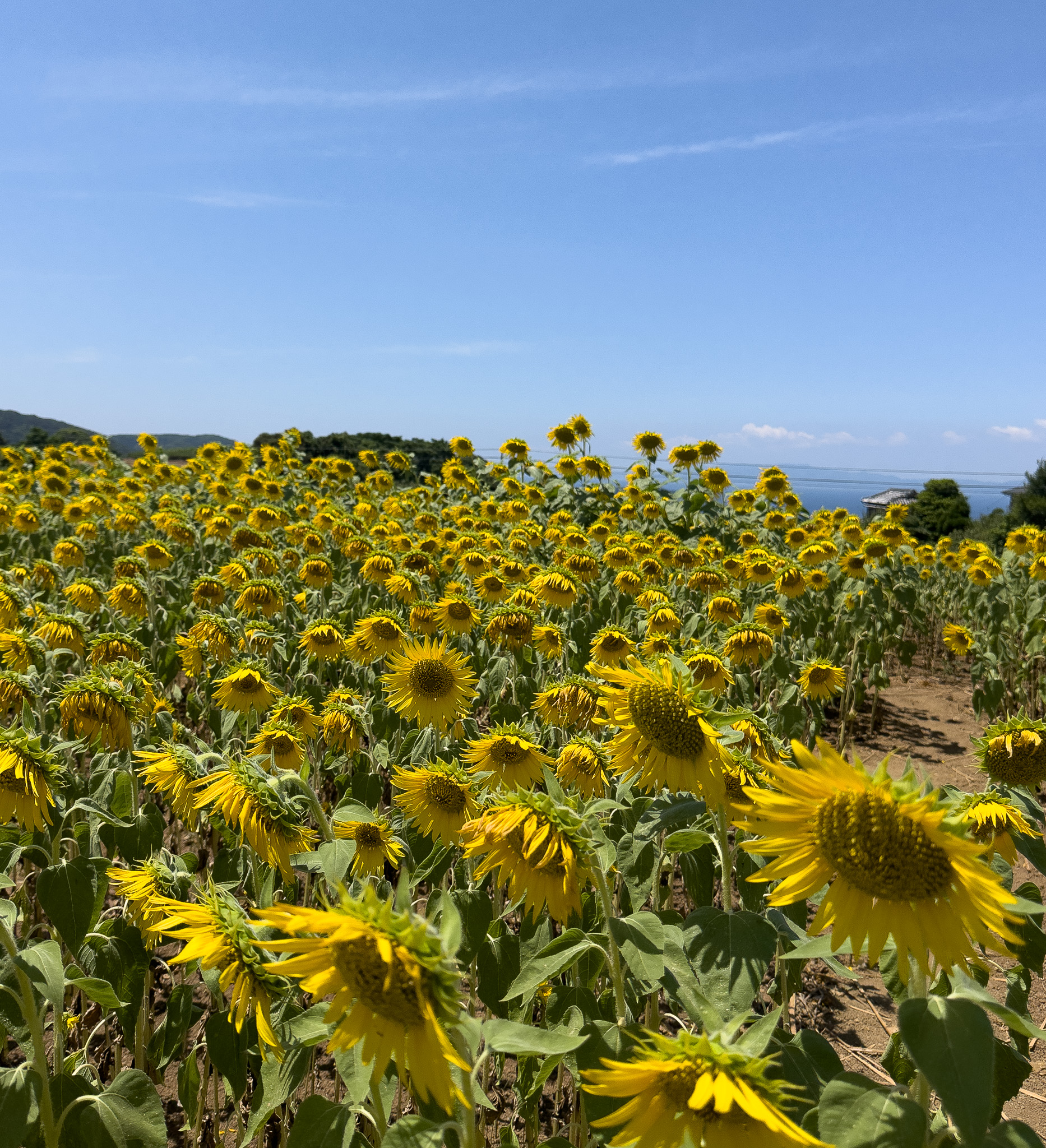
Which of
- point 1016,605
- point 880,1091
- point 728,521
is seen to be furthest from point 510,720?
point 1016,605

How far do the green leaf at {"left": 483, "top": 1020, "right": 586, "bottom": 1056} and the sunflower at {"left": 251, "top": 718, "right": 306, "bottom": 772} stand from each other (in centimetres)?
161

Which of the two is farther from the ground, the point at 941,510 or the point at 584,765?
the point at 584,765

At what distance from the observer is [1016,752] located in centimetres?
216

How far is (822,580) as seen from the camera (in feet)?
23.5

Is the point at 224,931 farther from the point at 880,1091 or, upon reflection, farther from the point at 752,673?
the point at 752,673

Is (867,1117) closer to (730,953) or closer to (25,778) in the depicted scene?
(730,953)

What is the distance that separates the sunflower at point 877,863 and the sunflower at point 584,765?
103 cm

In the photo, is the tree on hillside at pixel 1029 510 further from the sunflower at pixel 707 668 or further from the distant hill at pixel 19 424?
the distant hill at pixel 19 424

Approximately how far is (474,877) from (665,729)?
581mm

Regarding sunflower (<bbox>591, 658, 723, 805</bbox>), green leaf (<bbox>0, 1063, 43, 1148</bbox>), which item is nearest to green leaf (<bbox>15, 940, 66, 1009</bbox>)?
green leaf (<bbox>0, 1063, 43, 1148</bbox>)

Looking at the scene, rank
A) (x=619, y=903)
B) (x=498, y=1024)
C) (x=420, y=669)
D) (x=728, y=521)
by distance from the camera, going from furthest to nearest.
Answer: (x=728, y=521), (x=420, y=669), (x=619, y=903), (x=498, y=1024)

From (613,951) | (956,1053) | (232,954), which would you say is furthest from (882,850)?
(232,954)

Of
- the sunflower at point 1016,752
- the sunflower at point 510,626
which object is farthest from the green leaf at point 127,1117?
the sunflower at point 510,626

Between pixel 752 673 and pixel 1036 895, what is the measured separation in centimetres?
384
